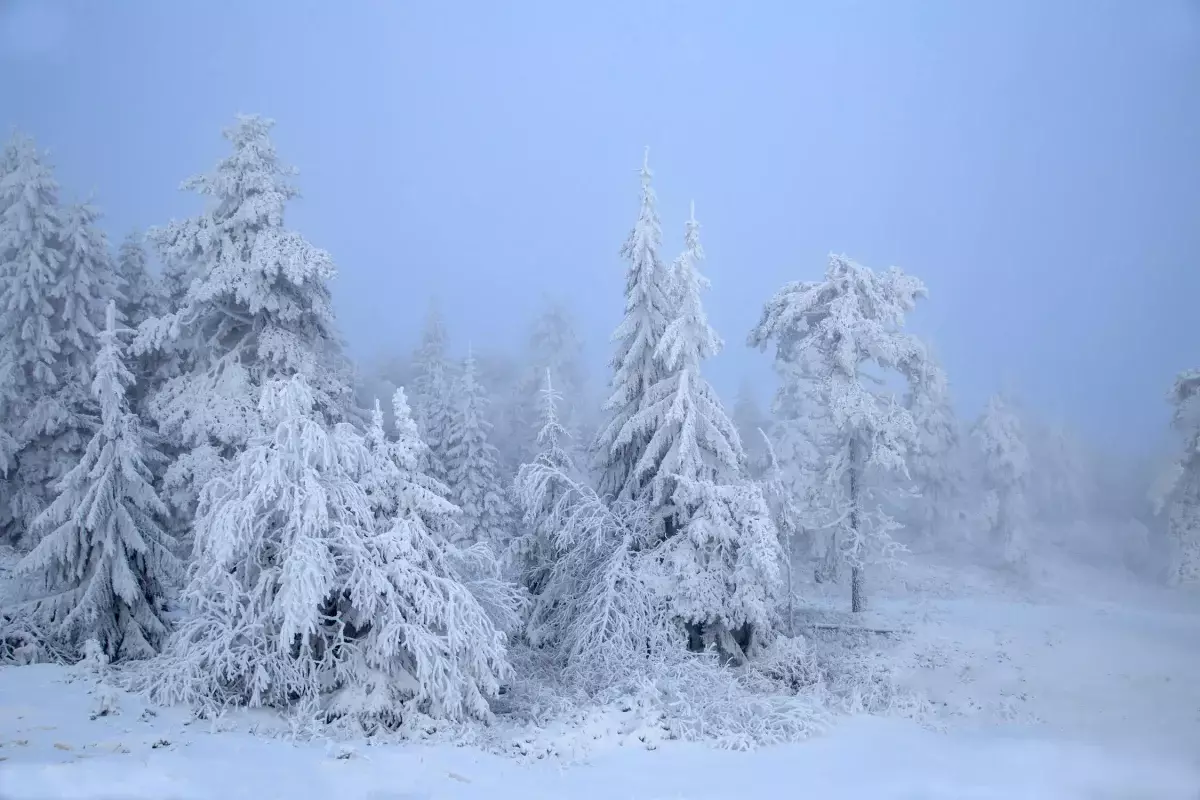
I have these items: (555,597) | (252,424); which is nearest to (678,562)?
(555,597)

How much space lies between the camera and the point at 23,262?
22688 millimetres

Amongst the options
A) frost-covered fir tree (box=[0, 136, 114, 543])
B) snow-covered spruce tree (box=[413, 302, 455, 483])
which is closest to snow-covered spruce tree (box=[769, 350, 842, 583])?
snow-covered spruce tree (box=[413, 302, 455, 483])

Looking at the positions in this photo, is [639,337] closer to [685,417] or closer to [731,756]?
[685,417]

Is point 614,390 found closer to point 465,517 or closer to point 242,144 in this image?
point 242,144

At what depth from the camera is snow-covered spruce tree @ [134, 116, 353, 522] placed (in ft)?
57.3

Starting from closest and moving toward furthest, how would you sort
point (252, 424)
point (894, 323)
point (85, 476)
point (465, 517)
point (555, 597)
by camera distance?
point (85, 476) → point (252, 424) → point (555, 597) → point (894, 323) → point (465, 517)

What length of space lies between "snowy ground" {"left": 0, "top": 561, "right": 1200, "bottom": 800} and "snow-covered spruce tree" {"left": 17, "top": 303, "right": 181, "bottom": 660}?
184 centimetres

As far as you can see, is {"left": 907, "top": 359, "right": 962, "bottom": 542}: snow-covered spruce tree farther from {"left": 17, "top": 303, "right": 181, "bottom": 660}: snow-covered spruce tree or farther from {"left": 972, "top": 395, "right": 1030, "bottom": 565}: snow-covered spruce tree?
{"left": 17, "top": 303, "right": 181, "bottom": 660}: snow-covered spruce tree

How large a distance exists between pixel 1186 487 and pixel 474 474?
2486cm

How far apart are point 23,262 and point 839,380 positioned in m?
24.9

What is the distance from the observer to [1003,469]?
37.8 meters

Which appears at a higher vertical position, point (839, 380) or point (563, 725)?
point (839, 380)

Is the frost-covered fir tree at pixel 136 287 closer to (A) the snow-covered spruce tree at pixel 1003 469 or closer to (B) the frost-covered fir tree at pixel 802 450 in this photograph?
(B) the frost-covered fir tree at pixel 802 450

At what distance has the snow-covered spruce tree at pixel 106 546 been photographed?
48.7 ft
